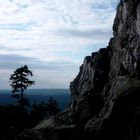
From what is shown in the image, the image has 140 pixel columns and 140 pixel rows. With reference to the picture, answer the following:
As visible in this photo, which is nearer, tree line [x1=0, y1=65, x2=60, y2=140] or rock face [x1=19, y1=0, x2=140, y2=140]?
rock face [x1=19, y1=0, x2=140, y2=140]

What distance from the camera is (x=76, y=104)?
67.4 m

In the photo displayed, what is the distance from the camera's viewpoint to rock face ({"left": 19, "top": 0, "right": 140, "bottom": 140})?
187 ft

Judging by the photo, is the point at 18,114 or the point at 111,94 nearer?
the point at 111,94

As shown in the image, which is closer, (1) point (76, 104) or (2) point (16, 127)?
(1) point (76, 104)

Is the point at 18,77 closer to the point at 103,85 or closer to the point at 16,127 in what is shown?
the point at 16,127

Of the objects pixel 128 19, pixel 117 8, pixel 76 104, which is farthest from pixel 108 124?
pixel 117 8

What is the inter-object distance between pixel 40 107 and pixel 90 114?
83.7 feet

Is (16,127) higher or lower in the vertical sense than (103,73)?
lower

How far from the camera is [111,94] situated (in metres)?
59.9

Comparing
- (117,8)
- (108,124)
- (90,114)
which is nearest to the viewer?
(108,124)

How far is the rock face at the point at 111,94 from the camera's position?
57000 millimetres

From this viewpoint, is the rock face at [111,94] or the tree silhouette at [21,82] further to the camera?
the tree silhouette at [21,82]

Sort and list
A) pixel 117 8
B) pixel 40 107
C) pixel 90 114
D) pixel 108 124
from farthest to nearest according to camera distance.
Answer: pixel 40 107 → pixel 117 8 → pixel 90 114 → pixel 108 124

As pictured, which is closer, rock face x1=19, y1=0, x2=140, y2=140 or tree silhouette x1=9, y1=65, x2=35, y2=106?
rock face x1=19, y1=0, x2=140, y2=140
